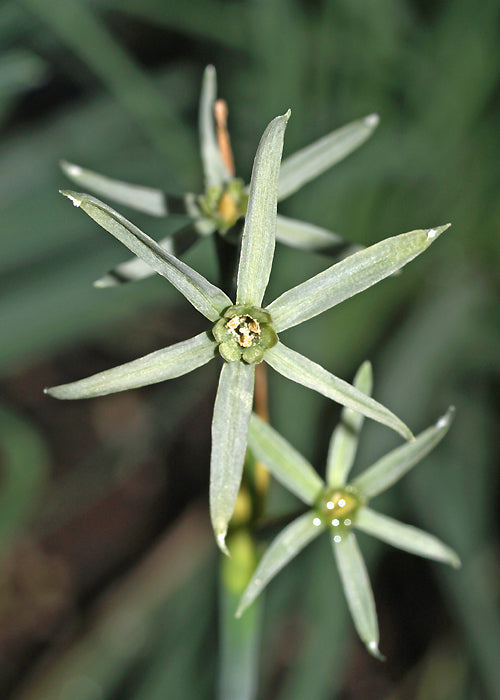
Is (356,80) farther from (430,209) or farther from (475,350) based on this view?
(475,350)

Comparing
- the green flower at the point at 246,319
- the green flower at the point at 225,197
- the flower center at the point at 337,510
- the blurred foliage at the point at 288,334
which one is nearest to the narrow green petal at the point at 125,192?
the green flower at the point at 225,197

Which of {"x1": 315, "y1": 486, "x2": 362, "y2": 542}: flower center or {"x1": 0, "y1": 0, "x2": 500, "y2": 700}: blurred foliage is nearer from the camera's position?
{"x1": 315, "y1": 486, "x2": 362, "y2": 542}: flower center

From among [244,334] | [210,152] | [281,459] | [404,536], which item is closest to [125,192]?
[210,152]

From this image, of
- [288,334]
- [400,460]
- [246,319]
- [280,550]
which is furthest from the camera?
[288,334]

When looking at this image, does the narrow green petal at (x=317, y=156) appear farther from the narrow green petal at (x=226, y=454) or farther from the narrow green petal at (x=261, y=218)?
the narrow green petal at (x=226, y=454)

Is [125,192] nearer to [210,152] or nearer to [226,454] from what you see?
[210,152]

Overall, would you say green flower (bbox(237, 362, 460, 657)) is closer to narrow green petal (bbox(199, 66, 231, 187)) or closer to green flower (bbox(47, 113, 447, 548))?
green flower (bbox(47, 113, 447, 548))

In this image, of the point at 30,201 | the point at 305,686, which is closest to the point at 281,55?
the point at 30,201

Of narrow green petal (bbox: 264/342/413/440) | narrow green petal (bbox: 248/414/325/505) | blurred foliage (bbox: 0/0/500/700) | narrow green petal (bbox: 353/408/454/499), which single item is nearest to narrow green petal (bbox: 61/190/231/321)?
narrow green petal (bbox: 264/342/413/440)
